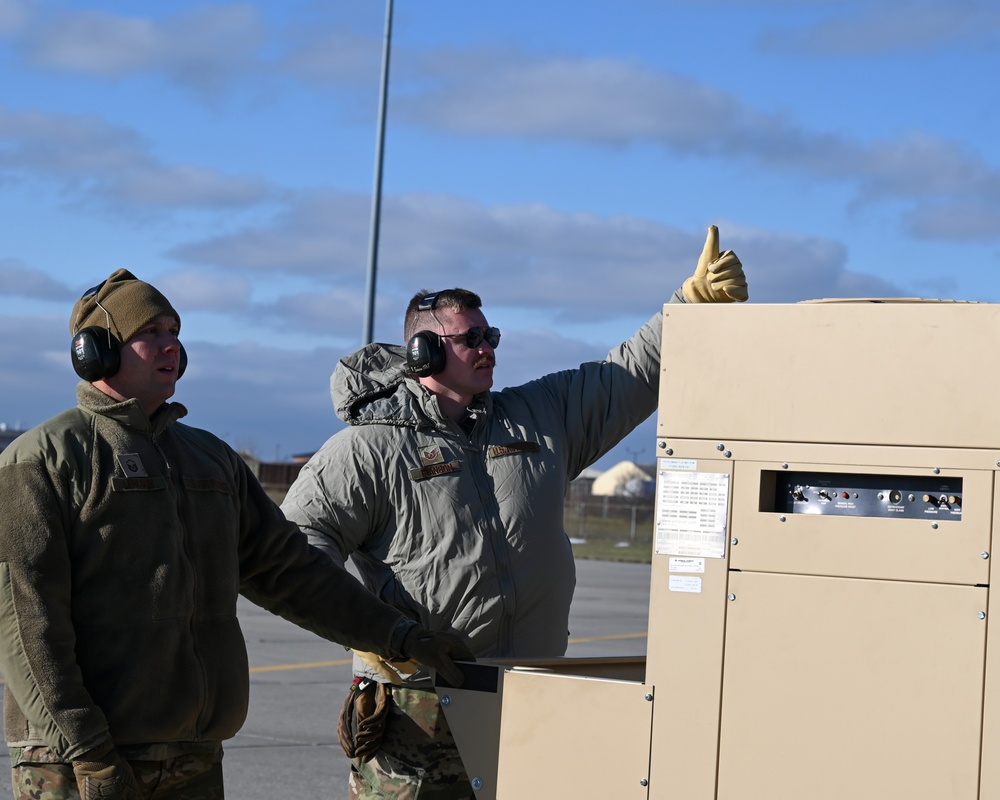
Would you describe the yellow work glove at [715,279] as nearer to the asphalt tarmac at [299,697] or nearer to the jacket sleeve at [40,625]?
the jacket sleeve at [40,625]

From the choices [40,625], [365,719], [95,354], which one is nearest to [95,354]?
[95,354]

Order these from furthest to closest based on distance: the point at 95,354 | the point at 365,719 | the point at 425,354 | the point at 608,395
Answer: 1. the point at 608,395
2. the point at 425,354
3. the point at 365,719
4. the point at 95,354

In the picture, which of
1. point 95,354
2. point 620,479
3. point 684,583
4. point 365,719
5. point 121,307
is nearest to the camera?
point 684,583

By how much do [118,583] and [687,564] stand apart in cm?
146

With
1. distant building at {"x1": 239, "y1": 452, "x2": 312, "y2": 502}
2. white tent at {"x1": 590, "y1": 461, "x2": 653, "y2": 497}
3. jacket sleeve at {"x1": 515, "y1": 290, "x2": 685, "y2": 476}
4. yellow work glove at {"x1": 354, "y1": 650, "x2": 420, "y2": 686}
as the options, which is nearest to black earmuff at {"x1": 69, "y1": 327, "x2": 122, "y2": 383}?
yellow work glove at {"x1": 354, "y1": 650, "x2": 420, "y2": 686}

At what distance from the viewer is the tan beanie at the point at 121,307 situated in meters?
3.49

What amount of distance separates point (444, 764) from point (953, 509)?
2009 millimetres

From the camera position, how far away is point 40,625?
10.2 feet

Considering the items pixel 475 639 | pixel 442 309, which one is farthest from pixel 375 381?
pixel 475 639

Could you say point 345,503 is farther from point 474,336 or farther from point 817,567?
point 817,567

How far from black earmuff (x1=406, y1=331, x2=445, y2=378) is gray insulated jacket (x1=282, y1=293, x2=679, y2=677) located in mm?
91

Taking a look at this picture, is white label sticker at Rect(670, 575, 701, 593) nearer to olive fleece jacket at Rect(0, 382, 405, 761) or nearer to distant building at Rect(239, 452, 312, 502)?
olive fleece jacket at Rect(0, 382, 405, 761)

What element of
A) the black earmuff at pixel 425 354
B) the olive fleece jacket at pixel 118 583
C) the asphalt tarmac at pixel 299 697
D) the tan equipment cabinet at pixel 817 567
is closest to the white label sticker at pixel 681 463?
the tan equipment cabinet at pixel 817 567

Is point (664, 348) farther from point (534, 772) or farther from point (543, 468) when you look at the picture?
point (543, 468)
